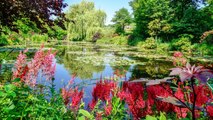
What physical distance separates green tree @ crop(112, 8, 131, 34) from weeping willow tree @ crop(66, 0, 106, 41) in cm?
927

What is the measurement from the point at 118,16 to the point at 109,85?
44.9 m

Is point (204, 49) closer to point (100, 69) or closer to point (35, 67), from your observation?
point (100, 69)

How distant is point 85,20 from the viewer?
30.4 metres

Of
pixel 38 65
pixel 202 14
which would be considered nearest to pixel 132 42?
pixel 202 14

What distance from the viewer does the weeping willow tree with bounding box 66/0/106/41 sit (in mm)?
30672

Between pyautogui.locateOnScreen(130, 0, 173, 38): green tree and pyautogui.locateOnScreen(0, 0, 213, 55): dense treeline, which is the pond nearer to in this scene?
pyautogui.locateOnScreen(0, 0, 213, 55): dense treeline

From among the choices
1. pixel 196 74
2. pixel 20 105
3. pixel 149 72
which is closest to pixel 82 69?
pixel 149 72

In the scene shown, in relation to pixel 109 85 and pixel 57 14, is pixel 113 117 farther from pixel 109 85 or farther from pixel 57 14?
pixel 57 14

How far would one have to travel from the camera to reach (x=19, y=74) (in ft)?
5.75

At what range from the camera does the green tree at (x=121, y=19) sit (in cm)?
4331

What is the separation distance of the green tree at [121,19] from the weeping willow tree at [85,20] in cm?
927

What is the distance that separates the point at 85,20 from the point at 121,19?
54.7 feet

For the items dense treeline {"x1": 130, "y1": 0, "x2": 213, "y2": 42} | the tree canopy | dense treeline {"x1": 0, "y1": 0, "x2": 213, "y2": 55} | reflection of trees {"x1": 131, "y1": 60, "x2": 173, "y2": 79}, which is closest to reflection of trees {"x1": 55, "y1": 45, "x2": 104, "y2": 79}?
reflection of trees {"x1": 131, "y1": 60, "x2": 173, "y2": 79}

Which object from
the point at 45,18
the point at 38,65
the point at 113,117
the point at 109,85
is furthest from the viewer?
the point at 45,18
